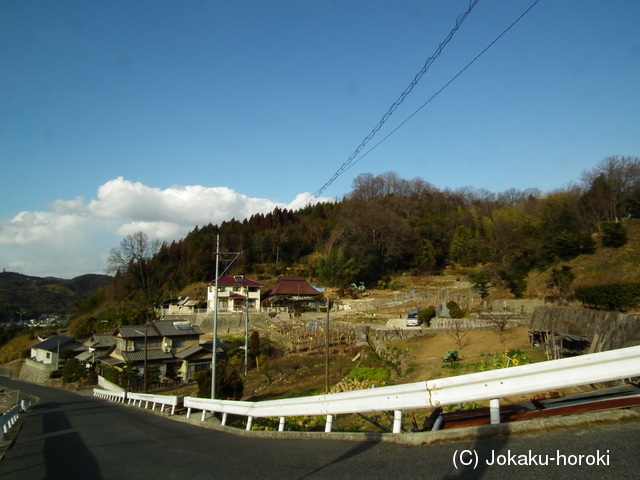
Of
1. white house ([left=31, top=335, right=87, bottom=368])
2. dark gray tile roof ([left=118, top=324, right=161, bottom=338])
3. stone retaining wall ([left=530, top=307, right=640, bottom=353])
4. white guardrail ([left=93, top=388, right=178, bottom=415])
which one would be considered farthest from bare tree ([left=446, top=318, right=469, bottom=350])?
white house ([left=31, top=335, right=87, bottom=368])

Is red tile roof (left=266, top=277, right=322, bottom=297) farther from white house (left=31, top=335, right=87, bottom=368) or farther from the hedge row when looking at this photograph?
the hedge row

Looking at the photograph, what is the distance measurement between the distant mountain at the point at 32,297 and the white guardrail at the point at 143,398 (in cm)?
7105

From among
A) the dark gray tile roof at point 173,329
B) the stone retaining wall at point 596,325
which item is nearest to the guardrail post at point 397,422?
the stone retaining wall at point 596,325

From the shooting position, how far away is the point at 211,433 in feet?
25.6

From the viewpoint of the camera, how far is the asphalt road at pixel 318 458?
3043 millimetres

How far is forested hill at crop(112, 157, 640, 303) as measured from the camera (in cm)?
3406

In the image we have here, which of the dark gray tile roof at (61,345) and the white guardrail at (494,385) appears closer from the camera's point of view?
the white guardrail at (494,385)

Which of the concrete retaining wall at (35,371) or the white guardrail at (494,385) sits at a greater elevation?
the white guardrail at (494,385)

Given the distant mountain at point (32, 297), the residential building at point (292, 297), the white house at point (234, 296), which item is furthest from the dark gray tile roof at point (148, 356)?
the distant mountain at point (32, 297)

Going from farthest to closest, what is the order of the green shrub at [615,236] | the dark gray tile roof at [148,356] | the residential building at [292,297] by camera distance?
Answer: the residential building at [292,297], the dark gray tile roof at [148,356], the green shrub at [615,236]

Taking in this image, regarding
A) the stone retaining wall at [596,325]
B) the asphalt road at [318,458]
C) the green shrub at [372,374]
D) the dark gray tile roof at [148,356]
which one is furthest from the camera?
the dark gray tile roof at [148,356]

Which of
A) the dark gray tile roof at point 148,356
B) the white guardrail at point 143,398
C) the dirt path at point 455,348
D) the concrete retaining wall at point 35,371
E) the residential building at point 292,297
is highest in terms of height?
the residential building at point 292,297

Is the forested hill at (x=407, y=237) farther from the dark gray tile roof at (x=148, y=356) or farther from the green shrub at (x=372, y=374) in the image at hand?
the dark gray tile roof at (x=148, y=356)

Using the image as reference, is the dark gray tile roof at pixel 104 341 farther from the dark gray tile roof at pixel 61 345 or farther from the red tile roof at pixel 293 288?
the red tile roof at pixel 293 288
